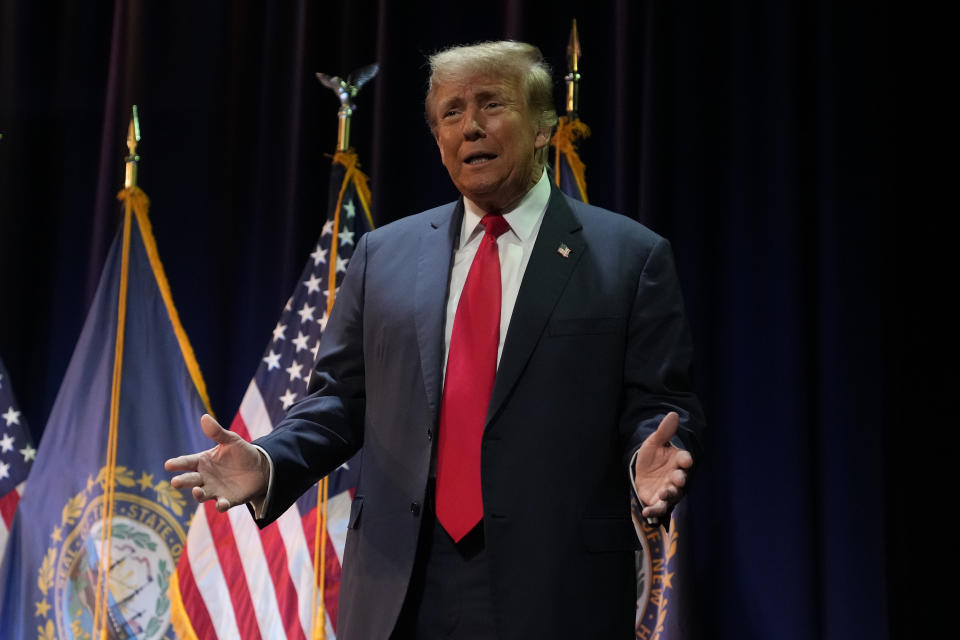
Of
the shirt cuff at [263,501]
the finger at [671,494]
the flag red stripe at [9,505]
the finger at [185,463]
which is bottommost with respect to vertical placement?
the flag red stripe at [9,505]

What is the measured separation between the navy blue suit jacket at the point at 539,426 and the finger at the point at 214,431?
0.09m

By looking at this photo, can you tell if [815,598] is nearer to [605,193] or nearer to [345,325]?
[605,193]

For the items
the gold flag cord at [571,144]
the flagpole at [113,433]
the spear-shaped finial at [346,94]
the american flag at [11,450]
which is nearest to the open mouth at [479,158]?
the gold flag cord at [571,144]

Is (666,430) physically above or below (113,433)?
above

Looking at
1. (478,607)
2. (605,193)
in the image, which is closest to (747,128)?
(605,193)

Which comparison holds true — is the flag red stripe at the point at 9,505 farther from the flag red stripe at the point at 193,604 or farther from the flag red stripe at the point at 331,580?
the flag red stripe at the point at 331,580

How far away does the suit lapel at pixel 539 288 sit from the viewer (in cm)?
150

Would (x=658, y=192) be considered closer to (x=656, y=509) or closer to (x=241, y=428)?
(x=241, y=428)

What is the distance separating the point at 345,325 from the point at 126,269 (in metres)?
1.73

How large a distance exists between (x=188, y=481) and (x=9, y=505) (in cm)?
213

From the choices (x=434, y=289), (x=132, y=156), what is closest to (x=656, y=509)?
(x=434, y=289)

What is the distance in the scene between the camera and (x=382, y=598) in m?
1.49

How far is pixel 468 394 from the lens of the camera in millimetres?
A: 1539

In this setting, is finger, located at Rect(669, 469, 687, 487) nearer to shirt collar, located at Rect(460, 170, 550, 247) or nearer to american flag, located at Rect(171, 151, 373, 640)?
shirt collar, located at Rect(460, 170, 550, 247)
